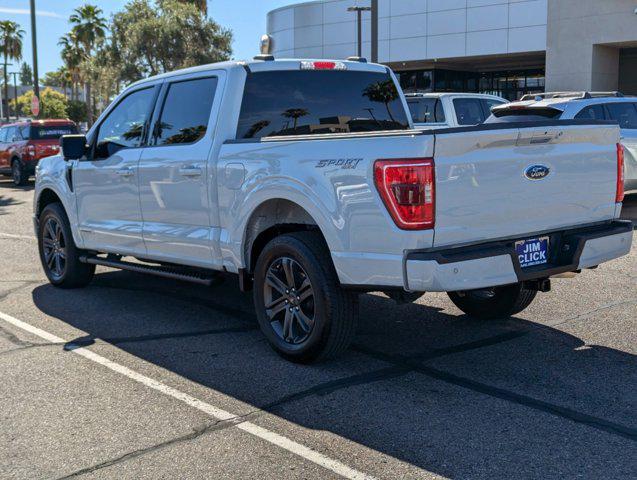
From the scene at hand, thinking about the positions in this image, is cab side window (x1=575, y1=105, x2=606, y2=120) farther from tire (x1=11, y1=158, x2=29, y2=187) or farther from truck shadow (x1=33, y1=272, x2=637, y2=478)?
tire (x1=11, y1=158, x2=29, y2=187)

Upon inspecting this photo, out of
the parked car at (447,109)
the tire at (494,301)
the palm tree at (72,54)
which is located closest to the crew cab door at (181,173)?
the tire at (494,301)

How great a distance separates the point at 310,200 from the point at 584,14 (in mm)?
31095

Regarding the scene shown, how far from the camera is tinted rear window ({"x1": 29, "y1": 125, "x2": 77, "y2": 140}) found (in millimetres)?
23125

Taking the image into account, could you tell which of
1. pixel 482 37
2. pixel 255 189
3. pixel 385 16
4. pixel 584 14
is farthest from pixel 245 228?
pixel 385 16

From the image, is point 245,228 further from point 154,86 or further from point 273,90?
point 154,86

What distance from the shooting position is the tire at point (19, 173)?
2311 centimetres

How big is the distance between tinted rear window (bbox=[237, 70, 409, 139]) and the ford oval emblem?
1.91 meters

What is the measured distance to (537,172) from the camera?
500 cm

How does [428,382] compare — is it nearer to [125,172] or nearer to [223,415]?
[223,415]

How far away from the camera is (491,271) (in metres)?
4.77

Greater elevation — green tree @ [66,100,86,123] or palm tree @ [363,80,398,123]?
green tree @ [66,100,86,123]

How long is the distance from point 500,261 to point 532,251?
401mm

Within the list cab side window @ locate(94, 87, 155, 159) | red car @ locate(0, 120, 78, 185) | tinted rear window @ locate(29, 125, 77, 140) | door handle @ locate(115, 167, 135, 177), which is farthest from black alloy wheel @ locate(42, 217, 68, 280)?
tinted rear window @ locate(29, 125, 77, 140)

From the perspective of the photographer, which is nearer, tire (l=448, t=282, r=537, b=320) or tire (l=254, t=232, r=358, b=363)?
tire (l=254, t=232, r=358, b=363)
